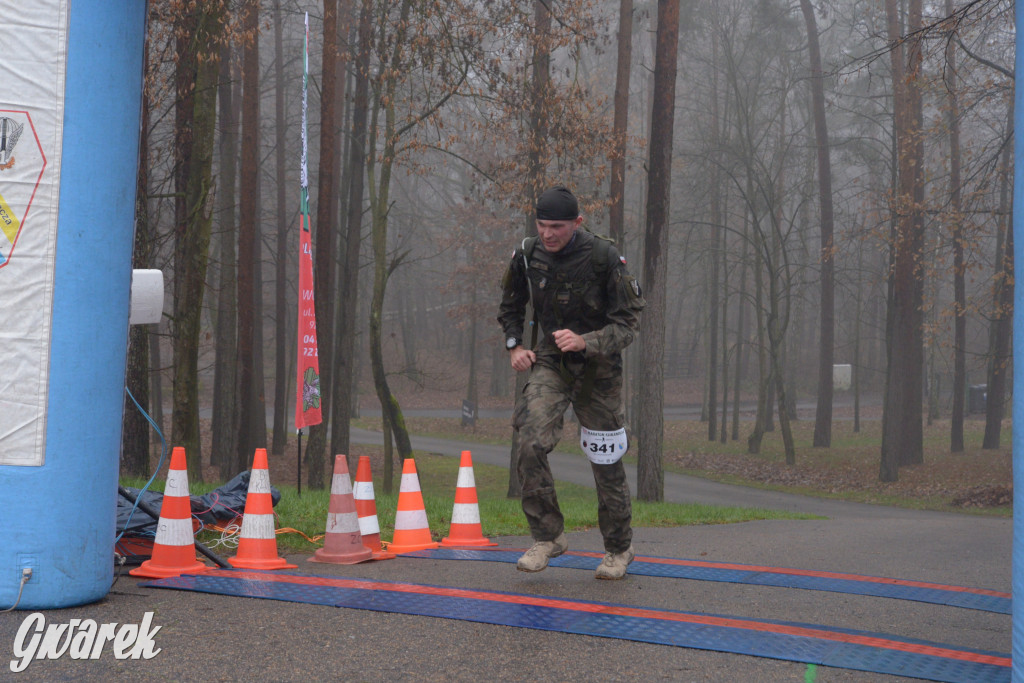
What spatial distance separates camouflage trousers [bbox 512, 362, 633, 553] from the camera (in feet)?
18.9

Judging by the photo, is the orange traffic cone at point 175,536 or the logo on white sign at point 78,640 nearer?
the logo on white sign at point 78,640

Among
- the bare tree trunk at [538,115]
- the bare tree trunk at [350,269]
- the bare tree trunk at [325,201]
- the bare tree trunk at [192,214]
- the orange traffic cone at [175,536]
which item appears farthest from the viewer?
the bare tree trunk at [350,269]

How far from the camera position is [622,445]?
19.4ft

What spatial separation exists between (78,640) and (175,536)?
1.59m

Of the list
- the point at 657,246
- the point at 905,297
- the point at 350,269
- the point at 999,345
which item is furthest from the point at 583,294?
the point at 999,345

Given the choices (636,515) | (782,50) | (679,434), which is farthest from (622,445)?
(679,434)

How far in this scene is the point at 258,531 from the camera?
6.30 metres

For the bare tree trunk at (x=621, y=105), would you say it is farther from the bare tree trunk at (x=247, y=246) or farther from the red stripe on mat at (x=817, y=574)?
the red stripe on mat at (x=817, y=574)

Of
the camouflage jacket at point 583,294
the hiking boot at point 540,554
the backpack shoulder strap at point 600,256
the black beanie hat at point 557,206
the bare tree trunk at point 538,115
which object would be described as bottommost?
the hiking boot at point 540,554

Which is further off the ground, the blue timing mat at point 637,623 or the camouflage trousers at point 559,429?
the camouflage trousers at point 559,429

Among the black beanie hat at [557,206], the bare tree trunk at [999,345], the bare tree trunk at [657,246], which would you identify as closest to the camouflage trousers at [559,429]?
the black beanie hat at [557,206]

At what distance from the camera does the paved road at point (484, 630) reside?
3.87 metres

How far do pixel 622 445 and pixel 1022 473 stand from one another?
2.84 m

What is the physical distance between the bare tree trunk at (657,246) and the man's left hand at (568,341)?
32.4ft
